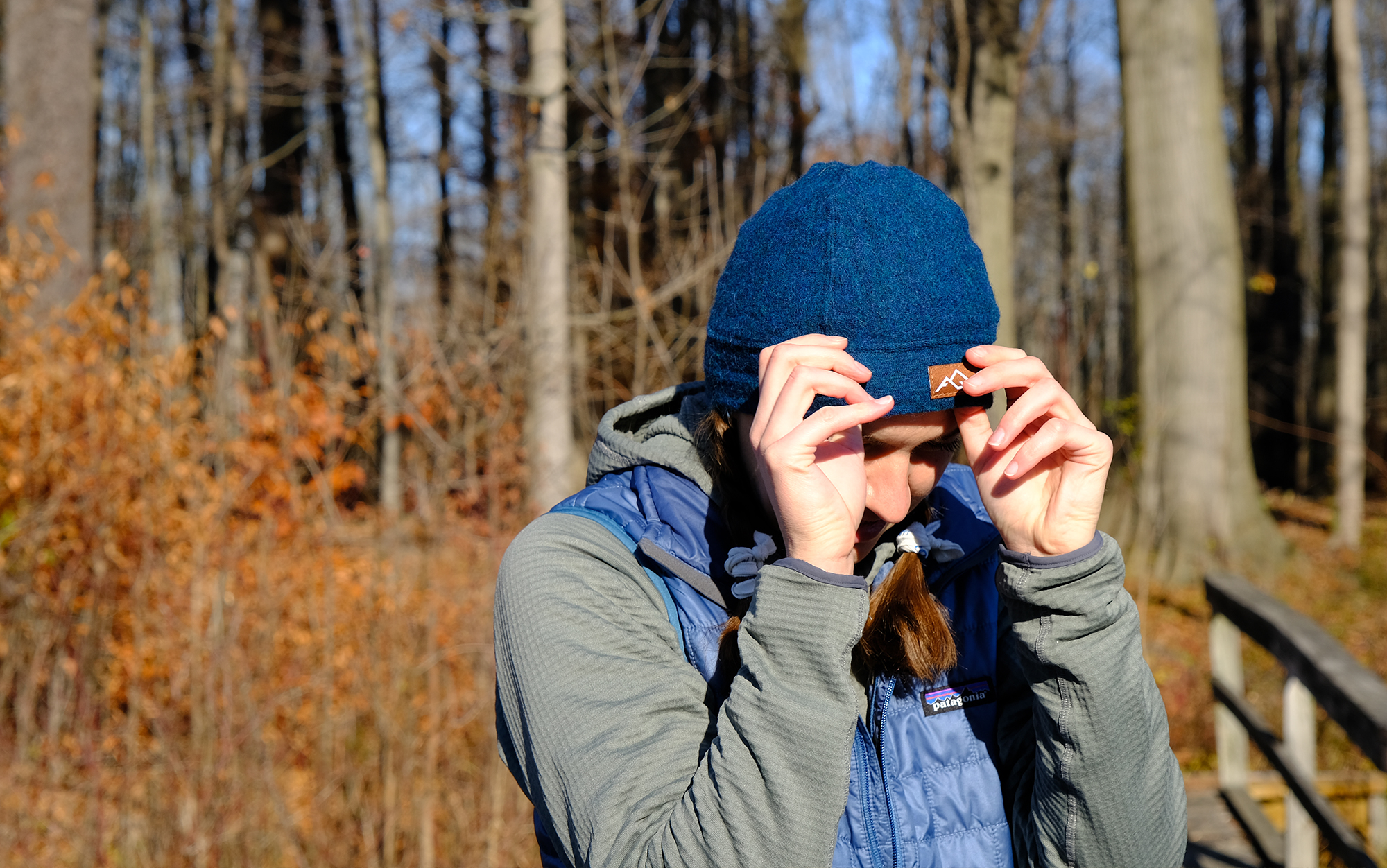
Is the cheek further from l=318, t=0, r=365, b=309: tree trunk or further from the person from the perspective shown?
l=318, t=0, r=365, b=309: tree trunk

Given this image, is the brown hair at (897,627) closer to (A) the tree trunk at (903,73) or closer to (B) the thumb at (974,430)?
(B) the thumb at (974,430)

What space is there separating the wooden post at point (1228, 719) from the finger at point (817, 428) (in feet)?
12.0

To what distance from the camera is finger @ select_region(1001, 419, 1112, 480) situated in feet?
4.32

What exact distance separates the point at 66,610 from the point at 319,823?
7.26ft

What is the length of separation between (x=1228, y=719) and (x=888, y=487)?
366 cm

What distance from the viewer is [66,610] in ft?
17.1

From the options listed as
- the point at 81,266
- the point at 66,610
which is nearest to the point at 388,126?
the point at 81,266

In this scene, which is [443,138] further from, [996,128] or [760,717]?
[760,717]

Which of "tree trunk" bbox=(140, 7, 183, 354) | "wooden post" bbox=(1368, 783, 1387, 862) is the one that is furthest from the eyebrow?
"tree trunk" bbox=(140, 7, 183, 354)

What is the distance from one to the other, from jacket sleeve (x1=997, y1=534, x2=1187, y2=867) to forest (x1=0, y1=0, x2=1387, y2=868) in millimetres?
3180

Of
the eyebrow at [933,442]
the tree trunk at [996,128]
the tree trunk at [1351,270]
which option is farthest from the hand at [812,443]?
the tree trunk at [1351,270]

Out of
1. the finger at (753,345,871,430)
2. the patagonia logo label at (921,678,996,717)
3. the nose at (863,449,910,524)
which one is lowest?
the patagonia logo label at (921,678,996,717)

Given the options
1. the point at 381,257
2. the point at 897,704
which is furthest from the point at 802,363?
the point at 381,257

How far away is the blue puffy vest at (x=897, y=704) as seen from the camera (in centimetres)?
137
